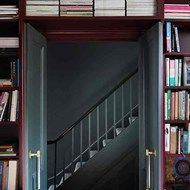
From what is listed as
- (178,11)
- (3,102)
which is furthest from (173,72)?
(3,102)

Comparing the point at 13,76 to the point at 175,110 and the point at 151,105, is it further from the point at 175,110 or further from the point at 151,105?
the point at 175,110

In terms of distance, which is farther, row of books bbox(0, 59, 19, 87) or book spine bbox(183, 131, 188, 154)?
book spine bbox(183, 131, 188, 154)

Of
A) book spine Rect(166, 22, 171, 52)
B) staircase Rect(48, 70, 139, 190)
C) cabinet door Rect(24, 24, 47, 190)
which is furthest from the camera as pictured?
staircase Rect(48, 70, 139, 190)

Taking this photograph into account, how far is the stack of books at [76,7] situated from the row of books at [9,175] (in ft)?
4.40

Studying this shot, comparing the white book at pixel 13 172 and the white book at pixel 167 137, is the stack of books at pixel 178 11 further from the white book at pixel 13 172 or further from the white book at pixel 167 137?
the white book at pixel 13 172

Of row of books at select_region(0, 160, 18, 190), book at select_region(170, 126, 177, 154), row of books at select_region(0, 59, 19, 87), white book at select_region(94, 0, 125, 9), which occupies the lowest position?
row of books at select_region(0, 160, 18, 190)

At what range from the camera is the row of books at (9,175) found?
312cm

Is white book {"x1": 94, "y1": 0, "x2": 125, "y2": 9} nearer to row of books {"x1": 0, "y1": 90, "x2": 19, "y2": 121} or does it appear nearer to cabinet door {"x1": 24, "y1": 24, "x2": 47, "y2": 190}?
cabinet door {"x1": 24, "y1": 24, "x2": 47, "y2": 190}

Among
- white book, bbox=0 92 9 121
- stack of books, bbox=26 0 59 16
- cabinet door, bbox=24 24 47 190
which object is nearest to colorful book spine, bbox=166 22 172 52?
stack of books, bbox=26 0 59 16

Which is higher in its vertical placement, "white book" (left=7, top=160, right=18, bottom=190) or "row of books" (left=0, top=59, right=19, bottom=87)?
"row of books" (left=0, top=59, right=19, bottom=87)

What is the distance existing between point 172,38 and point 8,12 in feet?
4.72

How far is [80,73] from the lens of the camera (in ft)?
21.7

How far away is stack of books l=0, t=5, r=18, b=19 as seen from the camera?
3.14 meters

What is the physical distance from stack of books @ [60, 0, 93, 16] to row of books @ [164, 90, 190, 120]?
3.26 ft
